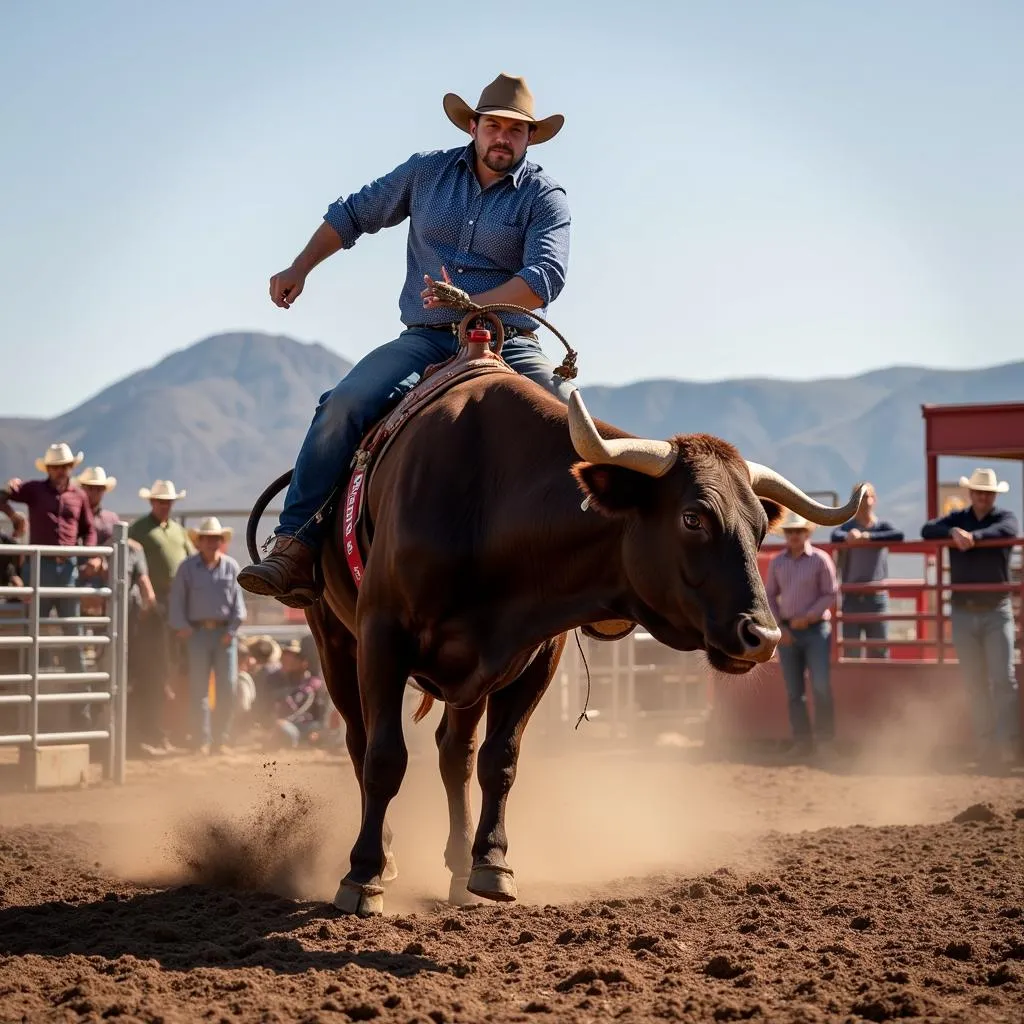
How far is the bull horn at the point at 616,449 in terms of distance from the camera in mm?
4723

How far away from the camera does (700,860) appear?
6.93m

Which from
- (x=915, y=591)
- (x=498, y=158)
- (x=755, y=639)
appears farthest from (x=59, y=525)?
(x=755, y=639)

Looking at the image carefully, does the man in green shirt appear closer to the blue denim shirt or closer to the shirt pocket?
the blue denim shirt

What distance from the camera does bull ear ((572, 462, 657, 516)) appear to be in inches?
192

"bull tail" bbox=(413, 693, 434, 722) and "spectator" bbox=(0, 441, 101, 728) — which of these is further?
"spectator" bbox=(0, 441, 101, 728)

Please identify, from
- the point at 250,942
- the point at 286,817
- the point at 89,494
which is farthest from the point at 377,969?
the point at 89,494

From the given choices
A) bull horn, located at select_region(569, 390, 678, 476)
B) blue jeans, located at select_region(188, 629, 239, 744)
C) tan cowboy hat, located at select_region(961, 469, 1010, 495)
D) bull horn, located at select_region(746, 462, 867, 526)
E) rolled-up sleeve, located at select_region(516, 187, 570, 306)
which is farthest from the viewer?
blue jeans, located at select_region(188, 629, 239, 744)

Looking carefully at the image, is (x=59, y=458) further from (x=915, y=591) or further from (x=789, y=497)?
(x=789, y=497)

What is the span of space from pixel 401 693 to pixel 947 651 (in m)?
11.4

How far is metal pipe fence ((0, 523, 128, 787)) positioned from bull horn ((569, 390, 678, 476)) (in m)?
6.01

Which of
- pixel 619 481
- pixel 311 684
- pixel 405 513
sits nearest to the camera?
pixel 619 481

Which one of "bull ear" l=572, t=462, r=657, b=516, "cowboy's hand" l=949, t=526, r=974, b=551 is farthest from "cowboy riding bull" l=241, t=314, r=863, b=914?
"cowboy's hand" l=949, t=526, r=974, b=551

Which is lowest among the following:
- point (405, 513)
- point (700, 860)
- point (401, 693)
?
point (700, 860)

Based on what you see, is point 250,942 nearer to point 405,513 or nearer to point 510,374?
point 405,513
